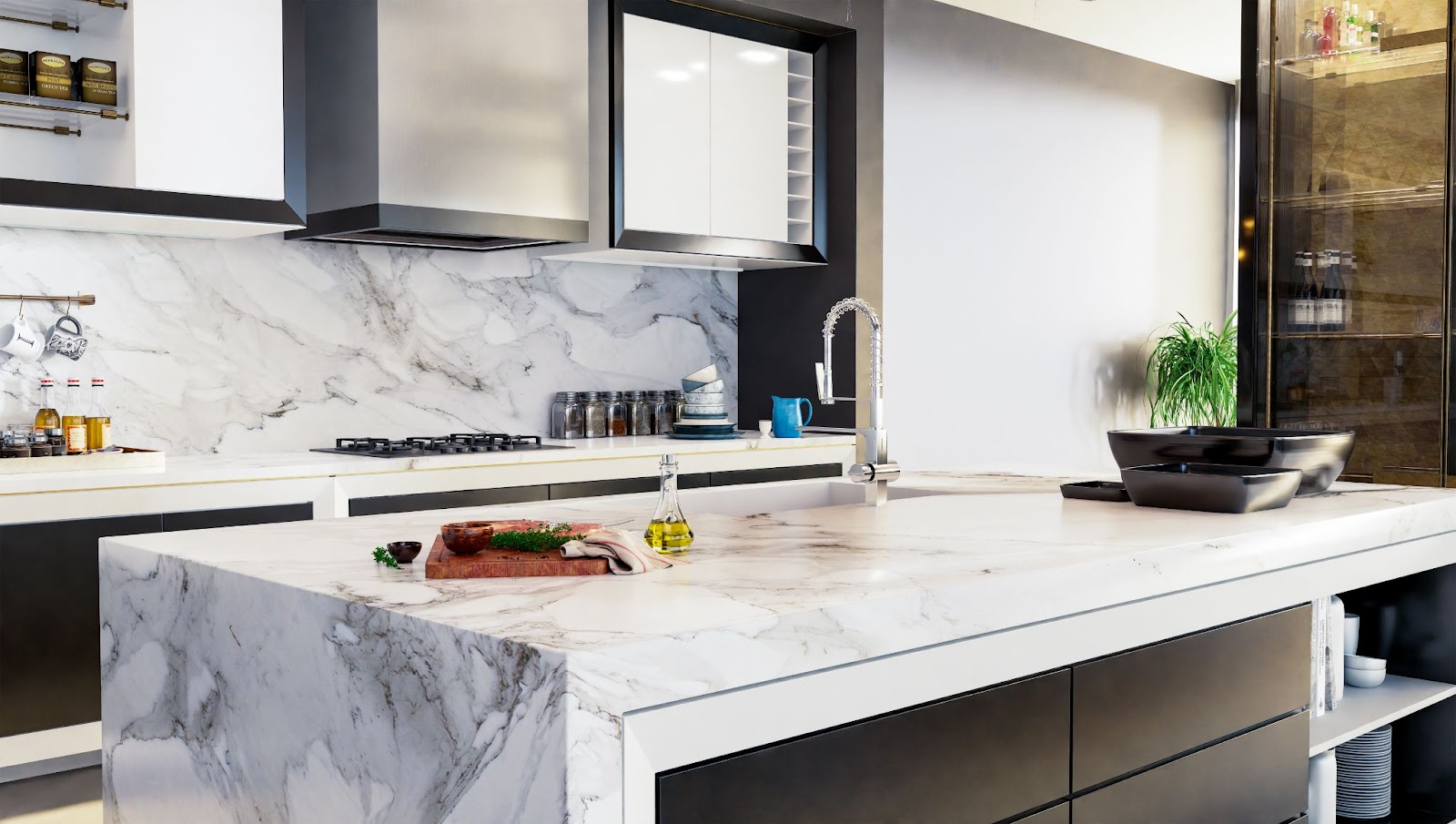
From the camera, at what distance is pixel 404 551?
175 cm

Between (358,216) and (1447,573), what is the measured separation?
3146mm

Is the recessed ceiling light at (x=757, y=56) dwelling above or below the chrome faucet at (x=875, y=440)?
above

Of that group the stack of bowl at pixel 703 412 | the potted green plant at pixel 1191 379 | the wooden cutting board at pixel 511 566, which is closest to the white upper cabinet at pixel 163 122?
the stack of bowl at pixel 703 412

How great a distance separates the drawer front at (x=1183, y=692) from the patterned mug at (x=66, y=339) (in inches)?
125

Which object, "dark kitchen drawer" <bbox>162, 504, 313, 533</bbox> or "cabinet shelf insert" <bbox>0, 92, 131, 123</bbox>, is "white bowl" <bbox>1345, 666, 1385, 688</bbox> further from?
"cabinet shelf insert" <bbox>0, 92, 131, 123</bbox>

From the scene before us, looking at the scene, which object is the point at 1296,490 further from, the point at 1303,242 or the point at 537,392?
the point at 537,392

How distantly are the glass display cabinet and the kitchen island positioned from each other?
129cm

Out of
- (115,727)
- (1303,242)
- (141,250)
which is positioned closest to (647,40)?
(141,250)

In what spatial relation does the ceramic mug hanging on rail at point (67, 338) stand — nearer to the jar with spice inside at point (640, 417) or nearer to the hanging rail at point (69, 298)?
the hanging rail at point (69, 298)

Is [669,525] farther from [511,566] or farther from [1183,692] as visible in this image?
[1183,692]

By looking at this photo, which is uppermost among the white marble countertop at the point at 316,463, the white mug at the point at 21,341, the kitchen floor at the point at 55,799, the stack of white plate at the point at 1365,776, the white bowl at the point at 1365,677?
the white mug at the point at 21,341

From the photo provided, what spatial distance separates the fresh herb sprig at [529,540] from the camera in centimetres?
175

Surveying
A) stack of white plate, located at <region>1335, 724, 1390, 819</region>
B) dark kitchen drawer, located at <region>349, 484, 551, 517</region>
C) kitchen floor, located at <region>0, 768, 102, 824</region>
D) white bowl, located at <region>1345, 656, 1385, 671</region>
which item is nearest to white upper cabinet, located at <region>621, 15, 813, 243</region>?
dark kitchen drawer, located at <region>349, 484, 551, 517</region>

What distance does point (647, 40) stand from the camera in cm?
469
